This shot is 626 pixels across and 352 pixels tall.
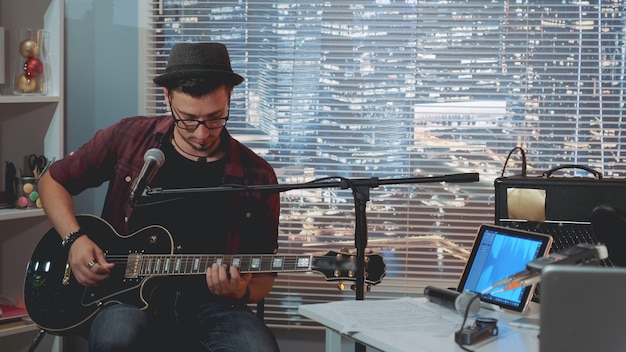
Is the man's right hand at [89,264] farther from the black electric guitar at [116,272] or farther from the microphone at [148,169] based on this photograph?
the microphone at [148,169]

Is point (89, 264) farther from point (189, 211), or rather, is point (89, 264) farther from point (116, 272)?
point (189, 211)

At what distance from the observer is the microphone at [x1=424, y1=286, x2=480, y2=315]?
2.29 metres

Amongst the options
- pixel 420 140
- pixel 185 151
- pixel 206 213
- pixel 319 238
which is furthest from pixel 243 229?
pixel 420 140

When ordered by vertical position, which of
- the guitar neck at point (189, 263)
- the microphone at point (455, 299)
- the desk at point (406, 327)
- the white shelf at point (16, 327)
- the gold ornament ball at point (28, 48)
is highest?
the gold ornament ball at point (28, 48)

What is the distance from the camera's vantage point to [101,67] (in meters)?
3.60

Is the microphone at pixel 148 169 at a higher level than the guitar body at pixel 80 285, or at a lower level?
higher

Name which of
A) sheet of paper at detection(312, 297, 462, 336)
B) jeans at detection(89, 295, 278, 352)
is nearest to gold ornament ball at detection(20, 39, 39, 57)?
jeans at detection(89, 295, 278, 352)

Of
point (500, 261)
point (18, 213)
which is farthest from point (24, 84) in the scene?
point (500, 261)

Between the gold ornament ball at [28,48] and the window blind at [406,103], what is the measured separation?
1.58 feet

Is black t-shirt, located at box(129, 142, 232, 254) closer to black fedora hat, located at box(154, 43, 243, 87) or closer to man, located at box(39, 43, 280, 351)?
man, located at box(39, 43, 280, 351)

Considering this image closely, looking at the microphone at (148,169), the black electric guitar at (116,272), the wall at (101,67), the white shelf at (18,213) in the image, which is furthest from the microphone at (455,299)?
the white shelf at (18,213)

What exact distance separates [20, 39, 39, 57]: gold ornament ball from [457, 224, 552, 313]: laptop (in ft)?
6.11

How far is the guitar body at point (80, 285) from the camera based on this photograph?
2852mm

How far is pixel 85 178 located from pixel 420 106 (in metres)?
1.34
